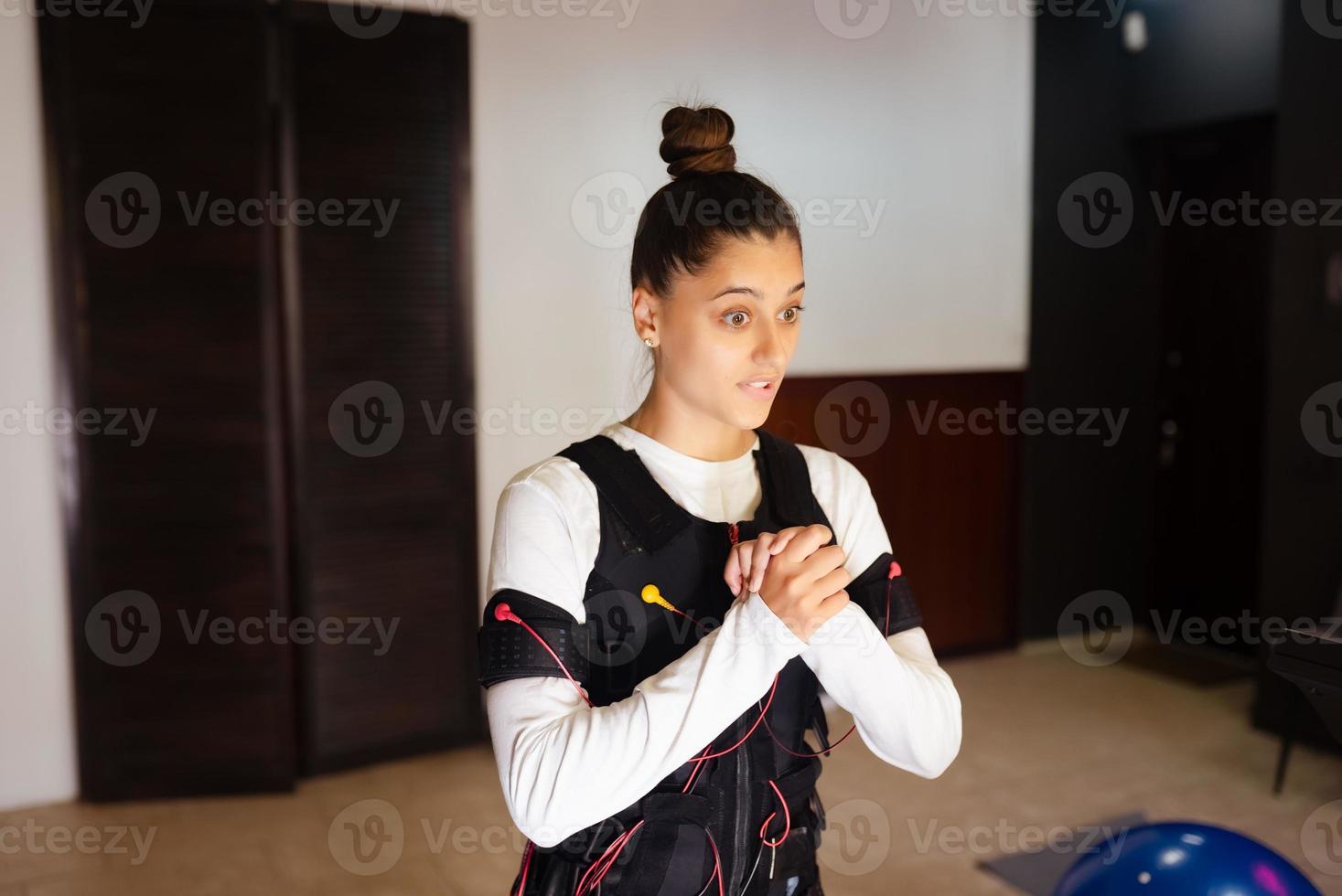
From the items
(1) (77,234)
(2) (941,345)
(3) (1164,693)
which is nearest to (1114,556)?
(3) (1164,693)

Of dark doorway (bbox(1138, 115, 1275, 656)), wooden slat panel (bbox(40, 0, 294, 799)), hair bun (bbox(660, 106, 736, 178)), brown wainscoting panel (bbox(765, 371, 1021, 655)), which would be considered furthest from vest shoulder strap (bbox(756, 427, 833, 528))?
dark doorway (bbox(1138, 115, 1275, 656))

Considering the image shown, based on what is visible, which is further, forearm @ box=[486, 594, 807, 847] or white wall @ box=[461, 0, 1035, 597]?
white wall @ box=[461, 0, 1035, 597]

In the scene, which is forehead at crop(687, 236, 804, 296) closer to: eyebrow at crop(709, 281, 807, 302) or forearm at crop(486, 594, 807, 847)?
eyebrow at crop(709, 281, 807, 302)

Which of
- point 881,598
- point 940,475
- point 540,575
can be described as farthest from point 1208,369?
point 540,575

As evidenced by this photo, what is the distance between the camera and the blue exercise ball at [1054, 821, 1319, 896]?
1697mm

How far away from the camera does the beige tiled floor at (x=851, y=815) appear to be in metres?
2.81

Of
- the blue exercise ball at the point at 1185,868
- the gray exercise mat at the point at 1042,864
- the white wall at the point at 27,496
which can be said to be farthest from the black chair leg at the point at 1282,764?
the white wall at the point at 27,496

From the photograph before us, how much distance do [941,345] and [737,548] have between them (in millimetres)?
3441

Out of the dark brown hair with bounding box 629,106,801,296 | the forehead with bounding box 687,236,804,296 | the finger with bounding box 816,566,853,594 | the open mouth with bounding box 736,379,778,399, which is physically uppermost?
the dark brown hair with bounding box 629,106,801,296

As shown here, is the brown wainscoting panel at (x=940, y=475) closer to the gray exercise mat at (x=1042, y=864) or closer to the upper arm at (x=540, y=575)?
the gray exercise mat at (x=1042, y=864)

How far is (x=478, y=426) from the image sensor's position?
11.7 ft

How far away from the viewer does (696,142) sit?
1309 mm

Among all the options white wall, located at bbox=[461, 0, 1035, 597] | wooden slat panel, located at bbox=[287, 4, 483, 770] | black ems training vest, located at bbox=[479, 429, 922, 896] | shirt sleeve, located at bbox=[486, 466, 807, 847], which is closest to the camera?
shirt sleeve, located at bbox=[486, 466, 807, 847]

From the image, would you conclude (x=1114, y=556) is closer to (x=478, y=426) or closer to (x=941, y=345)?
(x=941, y=345)
